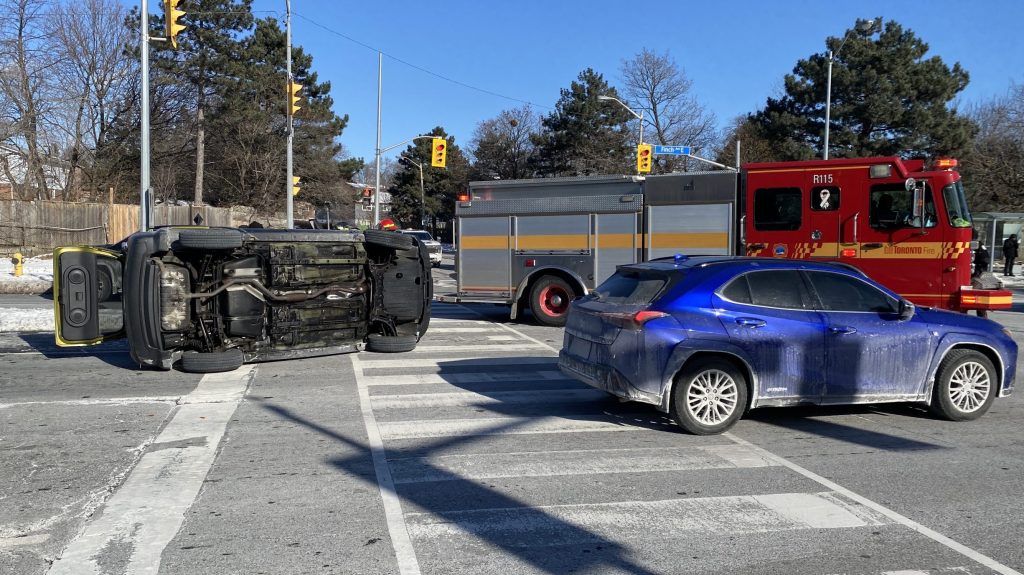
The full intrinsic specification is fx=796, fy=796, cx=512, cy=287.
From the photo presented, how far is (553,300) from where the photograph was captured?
49.0 ft

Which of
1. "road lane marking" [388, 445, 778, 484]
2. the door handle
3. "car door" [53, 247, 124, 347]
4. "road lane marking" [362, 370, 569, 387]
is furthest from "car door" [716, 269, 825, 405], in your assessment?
"car door" [53, 247, 124, 347]

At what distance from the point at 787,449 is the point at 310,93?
5069cm

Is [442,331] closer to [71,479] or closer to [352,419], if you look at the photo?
[352,419]

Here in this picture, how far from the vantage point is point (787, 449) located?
21.7ft

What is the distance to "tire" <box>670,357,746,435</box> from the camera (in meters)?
6.87

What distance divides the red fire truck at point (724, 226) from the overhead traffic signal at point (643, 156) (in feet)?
55.1

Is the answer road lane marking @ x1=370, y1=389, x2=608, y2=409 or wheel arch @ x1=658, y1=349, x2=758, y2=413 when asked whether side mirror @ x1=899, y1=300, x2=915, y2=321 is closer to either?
wheel arch @ x1=658, y1=349, x2=758, y2=413

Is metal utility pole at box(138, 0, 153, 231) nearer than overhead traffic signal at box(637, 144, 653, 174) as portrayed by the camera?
Yes

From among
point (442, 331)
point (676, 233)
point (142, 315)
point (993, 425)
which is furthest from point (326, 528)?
point (676, 233)

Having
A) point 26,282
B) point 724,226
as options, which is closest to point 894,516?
point 724,226

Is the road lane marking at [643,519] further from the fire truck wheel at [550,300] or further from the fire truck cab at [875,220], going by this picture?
the fire truck wheel at [550,300]

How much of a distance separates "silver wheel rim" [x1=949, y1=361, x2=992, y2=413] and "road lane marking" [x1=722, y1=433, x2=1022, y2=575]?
2317 millimetres

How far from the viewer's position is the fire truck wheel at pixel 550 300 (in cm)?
1475

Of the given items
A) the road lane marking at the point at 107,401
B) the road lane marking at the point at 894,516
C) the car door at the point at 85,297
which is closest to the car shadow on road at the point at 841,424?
the road lane marking at the point at 894,516
